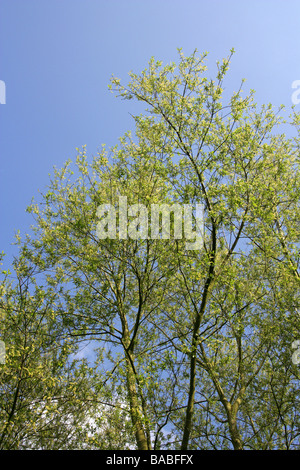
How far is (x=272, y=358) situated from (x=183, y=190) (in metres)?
6.00

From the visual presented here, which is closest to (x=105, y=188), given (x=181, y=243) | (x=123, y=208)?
(x=123, y=208)

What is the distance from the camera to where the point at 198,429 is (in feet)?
45.0

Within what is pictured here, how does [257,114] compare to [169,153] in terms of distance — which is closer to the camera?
[169,153]

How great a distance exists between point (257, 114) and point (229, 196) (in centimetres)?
512

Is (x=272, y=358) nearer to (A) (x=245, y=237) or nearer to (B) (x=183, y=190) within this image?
(A) (x=245, y=237)

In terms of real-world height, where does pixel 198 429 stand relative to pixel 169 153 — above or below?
below

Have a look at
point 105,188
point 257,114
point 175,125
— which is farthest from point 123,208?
point 257,114
